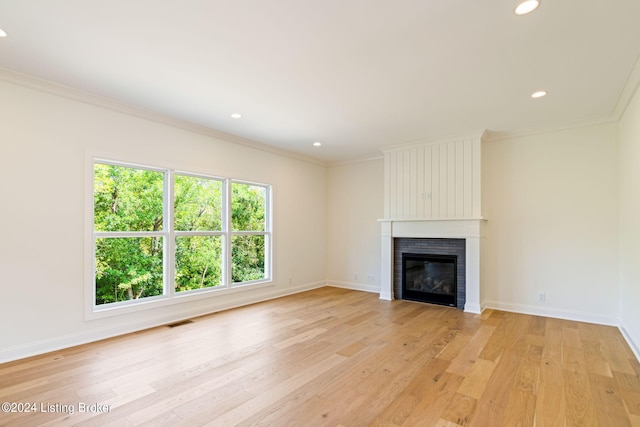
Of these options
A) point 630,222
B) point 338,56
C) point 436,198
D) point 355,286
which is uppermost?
point 338,56

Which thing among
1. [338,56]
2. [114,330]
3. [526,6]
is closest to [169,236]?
[114,330]

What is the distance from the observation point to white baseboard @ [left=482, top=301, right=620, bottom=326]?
4176mm

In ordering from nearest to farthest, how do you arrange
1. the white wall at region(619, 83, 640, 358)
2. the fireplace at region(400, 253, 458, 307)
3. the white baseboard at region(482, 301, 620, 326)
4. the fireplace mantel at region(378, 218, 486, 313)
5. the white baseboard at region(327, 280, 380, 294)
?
1. the white wall at region(619, 83, 640, 358)
2. the white baseboard at region(482, 301, 620, 326)
3. the fireplace mantel at region(378, 218, 486, 313)
4. the fireplace at region(400, 253, 458, 307)
5. the white baseboard at region(327, 280, 380, 294)

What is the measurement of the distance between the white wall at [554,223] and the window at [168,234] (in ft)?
12.7

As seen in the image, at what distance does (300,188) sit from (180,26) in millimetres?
4219

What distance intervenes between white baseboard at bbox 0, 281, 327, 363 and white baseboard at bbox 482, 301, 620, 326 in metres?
3.65

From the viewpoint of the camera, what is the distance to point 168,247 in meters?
4.33

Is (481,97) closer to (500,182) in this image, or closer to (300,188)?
(500,182)

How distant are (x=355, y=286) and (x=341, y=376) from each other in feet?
12.7

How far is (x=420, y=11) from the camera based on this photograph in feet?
6.98

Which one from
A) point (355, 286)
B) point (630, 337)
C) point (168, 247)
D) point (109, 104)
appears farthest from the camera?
point (355, 286)

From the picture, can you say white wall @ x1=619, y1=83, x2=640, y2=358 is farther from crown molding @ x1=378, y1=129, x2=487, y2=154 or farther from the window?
the window

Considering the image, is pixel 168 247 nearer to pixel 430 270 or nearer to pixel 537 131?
pixel 430 270

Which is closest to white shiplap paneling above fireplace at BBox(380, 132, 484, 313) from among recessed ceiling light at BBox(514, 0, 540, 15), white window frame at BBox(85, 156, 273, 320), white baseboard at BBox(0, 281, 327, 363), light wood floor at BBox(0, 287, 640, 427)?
light wood floor at BBox(0, 287, 640, 427)
